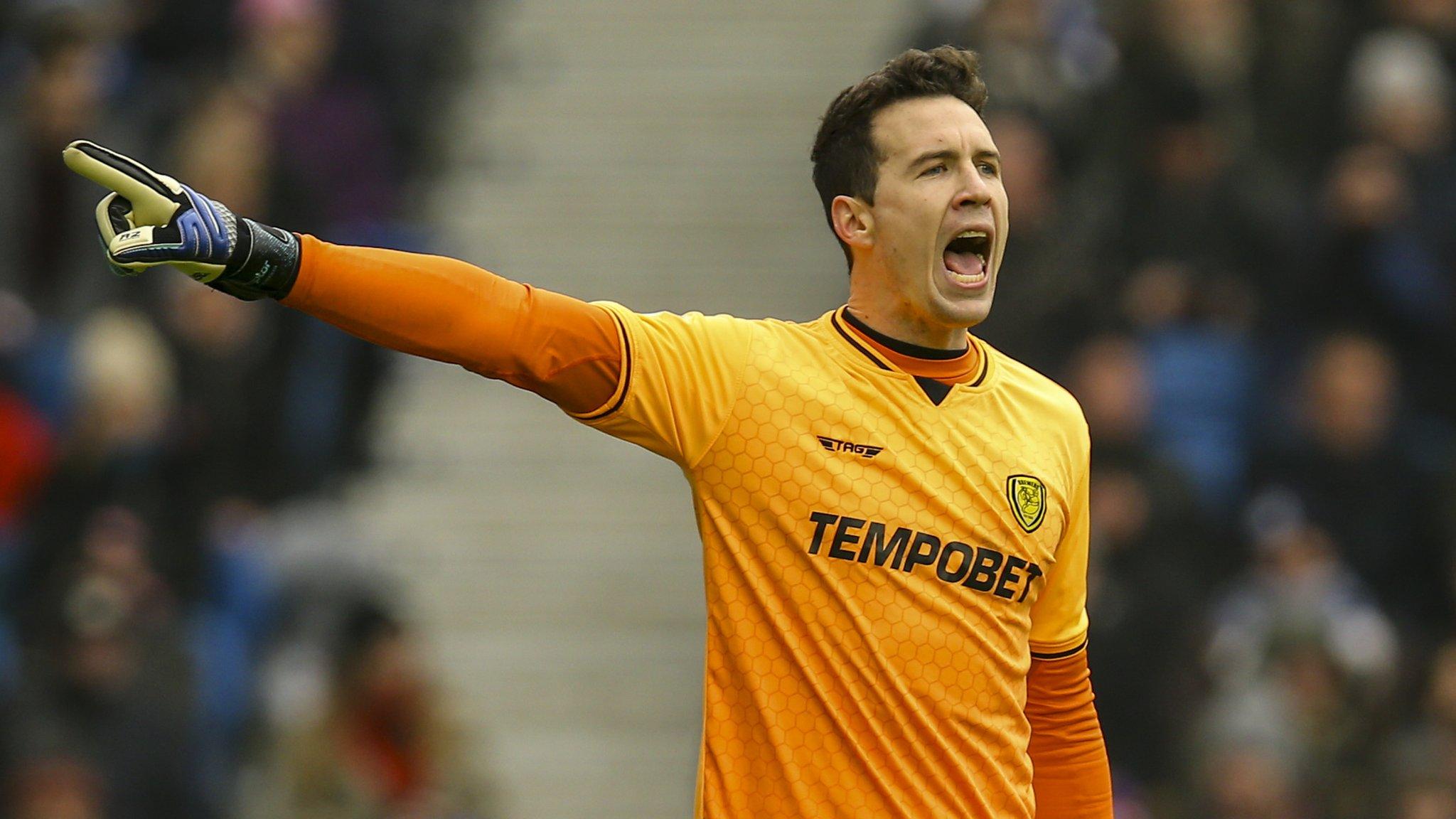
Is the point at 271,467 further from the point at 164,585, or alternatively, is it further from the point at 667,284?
the point at 667,284

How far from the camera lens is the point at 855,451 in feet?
14.4

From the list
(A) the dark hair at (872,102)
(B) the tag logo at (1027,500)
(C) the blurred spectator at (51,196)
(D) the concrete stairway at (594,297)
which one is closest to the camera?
(B) the tag logo at (1027,500)

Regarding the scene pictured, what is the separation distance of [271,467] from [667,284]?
2462mm

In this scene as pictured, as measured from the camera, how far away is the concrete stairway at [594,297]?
377 inches

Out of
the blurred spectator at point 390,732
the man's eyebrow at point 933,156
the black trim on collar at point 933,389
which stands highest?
the man's eyebrow at point 933,156

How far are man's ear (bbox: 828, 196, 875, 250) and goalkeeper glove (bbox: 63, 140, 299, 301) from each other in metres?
1.19

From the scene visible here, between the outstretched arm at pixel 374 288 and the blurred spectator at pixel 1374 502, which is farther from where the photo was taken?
the blurred spectator at pixel 1374 502

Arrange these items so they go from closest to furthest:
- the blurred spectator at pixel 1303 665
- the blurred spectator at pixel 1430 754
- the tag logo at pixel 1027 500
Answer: the tag logo at pixel 1027 500 → the blurred spectator at pixel 1430 754 → the blurred spectator at pixel 1303 665

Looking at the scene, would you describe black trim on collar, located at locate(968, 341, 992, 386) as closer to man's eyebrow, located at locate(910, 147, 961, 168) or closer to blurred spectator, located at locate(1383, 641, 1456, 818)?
man's eyebrow, located at locate(910, 147, 961, 168)

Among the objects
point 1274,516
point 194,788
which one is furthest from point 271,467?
point 1274,516

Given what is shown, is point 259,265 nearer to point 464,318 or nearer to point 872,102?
point 464,318

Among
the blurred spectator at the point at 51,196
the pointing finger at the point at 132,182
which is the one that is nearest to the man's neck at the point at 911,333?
the pointing finger at the point at 132,182

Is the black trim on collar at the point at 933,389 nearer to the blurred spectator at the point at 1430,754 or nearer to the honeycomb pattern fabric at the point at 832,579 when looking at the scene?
the honeycomb pattern fabric at the point at 832,579

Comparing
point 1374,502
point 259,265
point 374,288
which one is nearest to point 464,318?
point 374,288
